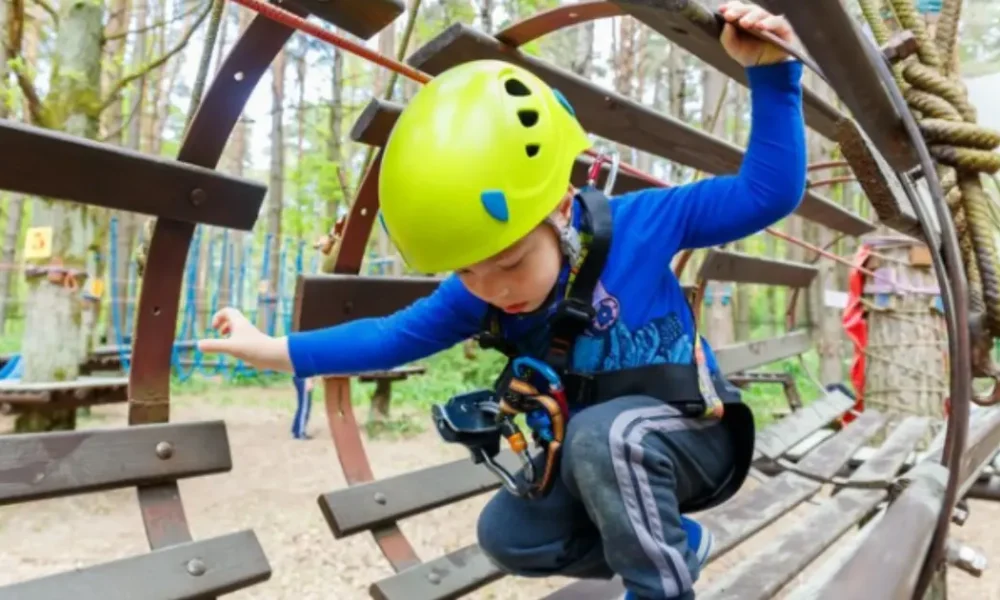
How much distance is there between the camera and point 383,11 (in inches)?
60.6

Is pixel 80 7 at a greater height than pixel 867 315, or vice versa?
pixel 80 7

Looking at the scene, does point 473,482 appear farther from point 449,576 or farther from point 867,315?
point 867,315

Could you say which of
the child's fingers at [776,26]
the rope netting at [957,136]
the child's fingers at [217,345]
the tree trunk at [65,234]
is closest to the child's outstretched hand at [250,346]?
the child's fingers at [217,345]

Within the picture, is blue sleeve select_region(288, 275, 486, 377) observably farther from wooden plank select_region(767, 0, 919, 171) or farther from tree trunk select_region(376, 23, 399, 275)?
tree trunk select_region(376, 23, 399, 275)

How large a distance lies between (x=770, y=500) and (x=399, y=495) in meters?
1.13

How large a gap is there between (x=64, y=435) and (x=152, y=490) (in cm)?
17

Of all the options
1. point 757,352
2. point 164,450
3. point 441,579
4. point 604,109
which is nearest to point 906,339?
point 757,352

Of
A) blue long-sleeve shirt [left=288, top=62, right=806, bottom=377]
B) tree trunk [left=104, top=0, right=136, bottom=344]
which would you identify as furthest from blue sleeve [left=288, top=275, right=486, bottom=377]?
tree trunk [left=104, top=0, right=136, bottom=344]

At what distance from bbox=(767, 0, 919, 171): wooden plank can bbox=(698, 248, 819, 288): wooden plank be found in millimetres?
1859

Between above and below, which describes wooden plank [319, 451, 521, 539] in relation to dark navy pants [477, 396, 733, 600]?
below

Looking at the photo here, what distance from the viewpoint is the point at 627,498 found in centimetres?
107

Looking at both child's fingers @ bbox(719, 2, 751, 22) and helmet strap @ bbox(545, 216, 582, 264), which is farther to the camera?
helmet strap @ bbox(545, 216, 582, 264)

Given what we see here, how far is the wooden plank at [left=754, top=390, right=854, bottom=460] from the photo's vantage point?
9.79ft

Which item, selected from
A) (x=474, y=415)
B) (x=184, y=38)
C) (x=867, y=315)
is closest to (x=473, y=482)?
(x=474, y=415)
